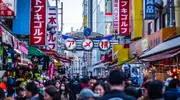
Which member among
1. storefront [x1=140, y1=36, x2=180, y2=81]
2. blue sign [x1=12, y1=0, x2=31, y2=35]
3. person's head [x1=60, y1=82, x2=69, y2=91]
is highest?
blue sign [x1=12, y1=0, x2=31, y2=35]

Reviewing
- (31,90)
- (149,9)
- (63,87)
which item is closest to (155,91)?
(31,90)

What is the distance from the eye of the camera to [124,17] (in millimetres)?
36500

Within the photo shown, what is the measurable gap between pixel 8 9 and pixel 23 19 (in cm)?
763

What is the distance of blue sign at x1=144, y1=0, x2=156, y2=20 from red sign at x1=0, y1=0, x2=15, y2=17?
40.6ft

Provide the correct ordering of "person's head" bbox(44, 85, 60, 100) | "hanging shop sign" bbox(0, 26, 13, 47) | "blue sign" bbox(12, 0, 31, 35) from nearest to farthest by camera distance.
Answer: "person's head" bbox(44, 85, 60, 100)
"hanging shop sign" bbox(0, 26, 13, 47)
"blue sign" bbox(12, 0, 31, 35)

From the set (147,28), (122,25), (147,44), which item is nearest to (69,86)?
(147,44)

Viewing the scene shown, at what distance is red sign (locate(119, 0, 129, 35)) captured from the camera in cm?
3638

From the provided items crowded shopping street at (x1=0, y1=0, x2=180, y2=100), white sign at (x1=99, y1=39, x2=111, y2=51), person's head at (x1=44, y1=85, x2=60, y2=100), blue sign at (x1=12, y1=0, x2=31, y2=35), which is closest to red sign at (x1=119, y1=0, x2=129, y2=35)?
crowded shopping street at (x1=0, y1=0, x2=180, y2=100)

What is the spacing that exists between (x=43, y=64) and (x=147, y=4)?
7358 millimetres

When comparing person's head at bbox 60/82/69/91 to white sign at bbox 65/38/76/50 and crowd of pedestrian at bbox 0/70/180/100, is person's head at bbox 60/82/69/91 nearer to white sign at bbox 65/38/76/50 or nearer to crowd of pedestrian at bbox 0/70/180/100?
crowd of pedestrian at bbox 0/70/180/100

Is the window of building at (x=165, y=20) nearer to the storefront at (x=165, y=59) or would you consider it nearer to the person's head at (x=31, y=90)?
the storefront at (x=165, y=59)

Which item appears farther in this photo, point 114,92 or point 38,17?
point 38,17

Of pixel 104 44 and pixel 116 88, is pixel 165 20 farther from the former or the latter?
pixel 116 88

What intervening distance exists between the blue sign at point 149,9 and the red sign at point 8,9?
1237 centimetres
